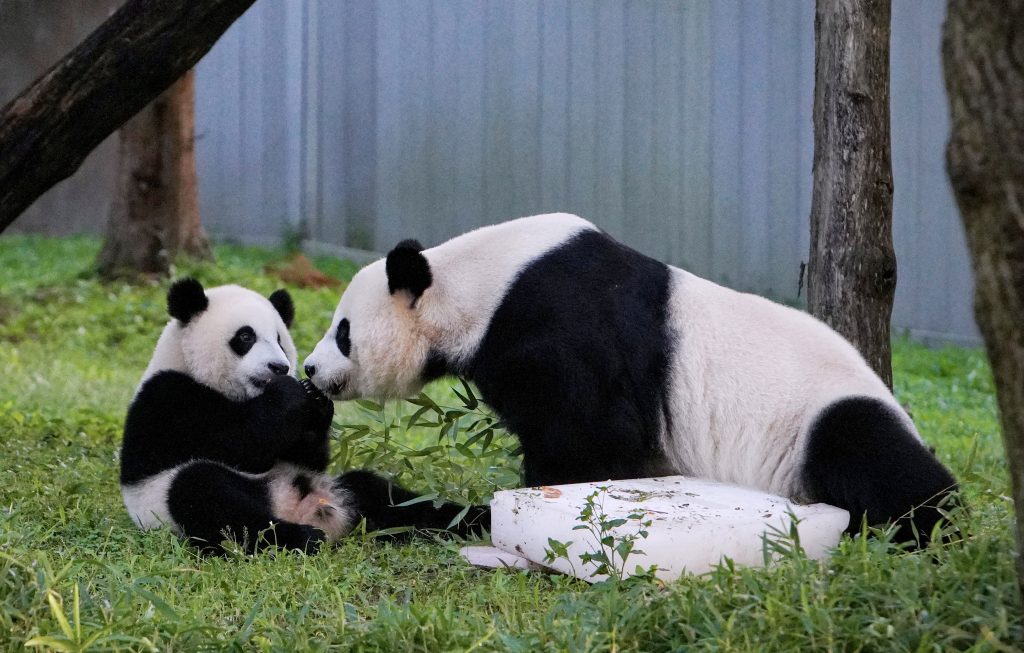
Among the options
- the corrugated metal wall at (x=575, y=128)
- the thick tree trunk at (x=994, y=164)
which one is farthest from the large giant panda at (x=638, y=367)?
the corrugated metal wall at (x=575, y=128)

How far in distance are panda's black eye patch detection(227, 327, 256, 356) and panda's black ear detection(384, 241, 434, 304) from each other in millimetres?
529

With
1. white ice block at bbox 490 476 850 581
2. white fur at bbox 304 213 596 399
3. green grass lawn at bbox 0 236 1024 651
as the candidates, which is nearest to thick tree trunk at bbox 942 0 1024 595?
green grass lawn at bbox 0 236 1024 651

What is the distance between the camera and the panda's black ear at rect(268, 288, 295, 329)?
14.8ft

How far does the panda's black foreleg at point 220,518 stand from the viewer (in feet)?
12.4

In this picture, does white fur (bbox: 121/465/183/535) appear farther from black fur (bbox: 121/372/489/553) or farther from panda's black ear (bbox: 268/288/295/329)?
panda's black ear (bbox: 268/288/295/329)

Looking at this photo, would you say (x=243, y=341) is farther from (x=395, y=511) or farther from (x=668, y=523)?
(x=668, y=523)

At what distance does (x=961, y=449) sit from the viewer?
5.67 metres

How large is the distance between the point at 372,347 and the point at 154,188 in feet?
20.9

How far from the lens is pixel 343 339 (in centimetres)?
430

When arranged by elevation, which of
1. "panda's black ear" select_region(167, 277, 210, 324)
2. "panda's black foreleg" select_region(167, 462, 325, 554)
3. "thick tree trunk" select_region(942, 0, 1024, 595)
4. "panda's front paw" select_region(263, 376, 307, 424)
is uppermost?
"thick tree trunk" select_region(942, 0, 1024, 595)

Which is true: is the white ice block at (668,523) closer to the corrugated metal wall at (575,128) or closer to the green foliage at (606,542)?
the green foliage at (606,542)

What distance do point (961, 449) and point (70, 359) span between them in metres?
5.70

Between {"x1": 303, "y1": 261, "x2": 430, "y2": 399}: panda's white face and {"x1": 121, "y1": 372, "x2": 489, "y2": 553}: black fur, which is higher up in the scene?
{"x1": 303, "y1": 261, "x2": 430, "y2": 399}: panda's white face

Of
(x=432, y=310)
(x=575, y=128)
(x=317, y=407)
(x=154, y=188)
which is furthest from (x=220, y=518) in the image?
(x=575, y=128)
